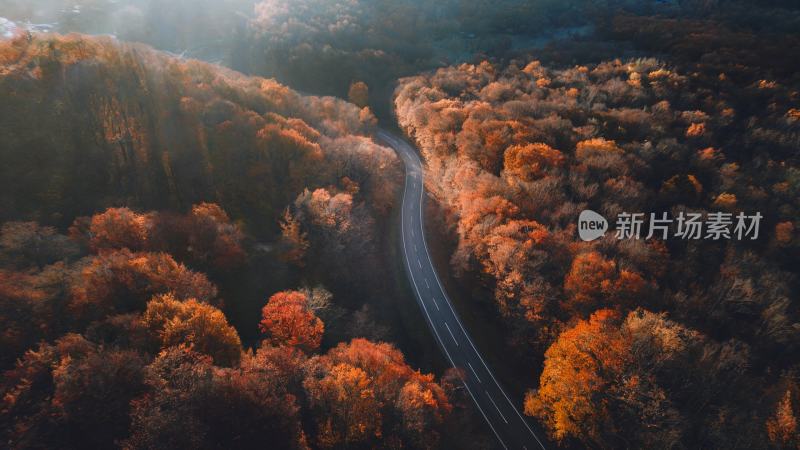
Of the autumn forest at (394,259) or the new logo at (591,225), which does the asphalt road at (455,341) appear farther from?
the new logo at (591,225)

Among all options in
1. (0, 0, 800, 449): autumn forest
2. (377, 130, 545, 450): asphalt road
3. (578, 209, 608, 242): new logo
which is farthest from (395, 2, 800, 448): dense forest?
(377, 130, 545, 450): asphalt road

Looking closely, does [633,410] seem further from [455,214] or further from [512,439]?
[455,214]

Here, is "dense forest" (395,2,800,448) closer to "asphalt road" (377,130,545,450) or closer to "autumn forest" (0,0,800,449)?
"autumn forest" (0,0,800,449)

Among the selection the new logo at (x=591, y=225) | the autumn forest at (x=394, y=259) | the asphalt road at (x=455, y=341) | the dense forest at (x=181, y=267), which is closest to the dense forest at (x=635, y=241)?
the autumn forest at (x=394, y=259)

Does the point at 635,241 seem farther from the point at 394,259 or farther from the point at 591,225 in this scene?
the point at 394,259

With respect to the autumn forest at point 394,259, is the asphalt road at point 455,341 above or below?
below

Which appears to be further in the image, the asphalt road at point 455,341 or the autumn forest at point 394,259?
the asphalt road at point 455,341

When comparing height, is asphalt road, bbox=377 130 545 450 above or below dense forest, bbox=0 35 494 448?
below
